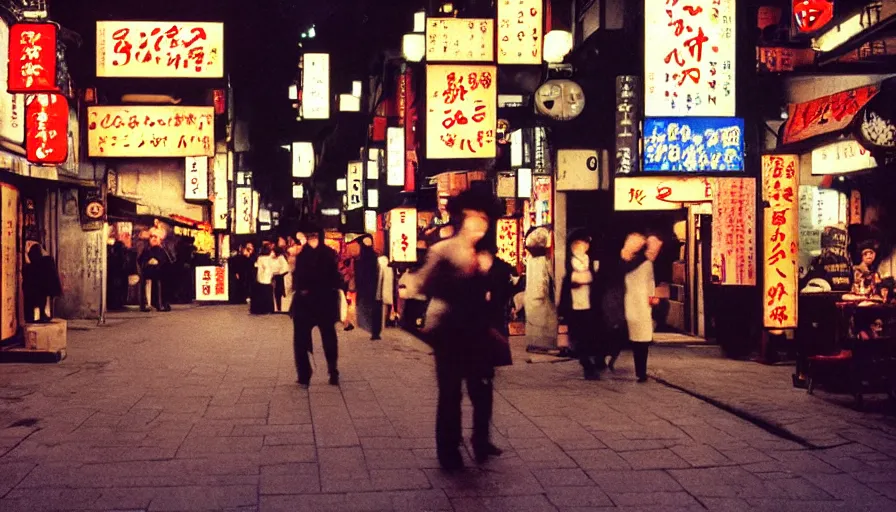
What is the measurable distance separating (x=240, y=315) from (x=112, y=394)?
14.2 metres

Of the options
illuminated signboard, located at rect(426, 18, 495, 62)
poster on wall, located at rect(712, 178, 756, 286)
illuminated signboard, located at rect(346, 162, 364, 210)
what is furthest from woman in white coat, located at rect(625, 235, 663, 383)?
illuminated signboard, located at rect(346, 162, 364, 210)

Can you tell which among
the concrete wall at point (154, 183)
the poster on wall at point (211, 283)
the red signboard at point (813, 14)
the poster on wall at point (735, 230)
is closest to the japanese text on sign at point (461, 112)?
the poster on wall at point (735, 230)

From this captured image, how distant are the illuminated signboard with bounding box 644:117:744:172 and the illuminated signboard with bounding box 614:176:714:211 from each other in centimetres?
79

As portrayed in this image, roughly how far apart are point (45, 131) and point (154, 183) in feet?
57.4

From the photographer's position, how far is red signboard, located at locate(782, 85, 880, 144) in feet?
37.0

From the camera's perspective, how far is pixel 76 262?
71.6 ft

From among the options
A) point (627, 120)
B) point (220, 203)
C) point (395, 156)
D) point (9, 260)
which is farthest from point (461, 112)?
point (220, 203)

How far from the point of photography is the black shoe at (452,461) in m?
6.48

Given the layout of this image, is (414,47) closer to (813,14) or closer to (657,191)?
(657,191)

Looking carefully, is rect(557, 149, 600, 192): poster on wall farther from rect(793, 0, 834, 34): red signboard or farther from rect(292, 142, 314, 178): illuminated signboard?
rect(292, 142, 314, 178): illuminated signboard

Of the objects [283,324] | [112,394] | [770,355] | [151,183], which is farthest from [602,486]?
[151,183]

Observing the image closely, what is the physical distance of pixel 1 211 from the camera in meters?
13.4

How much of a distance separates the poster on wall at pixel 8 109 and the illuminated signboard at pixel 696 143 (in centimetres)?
1059

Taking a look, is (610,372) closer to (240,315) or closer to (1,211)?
(1,211)
